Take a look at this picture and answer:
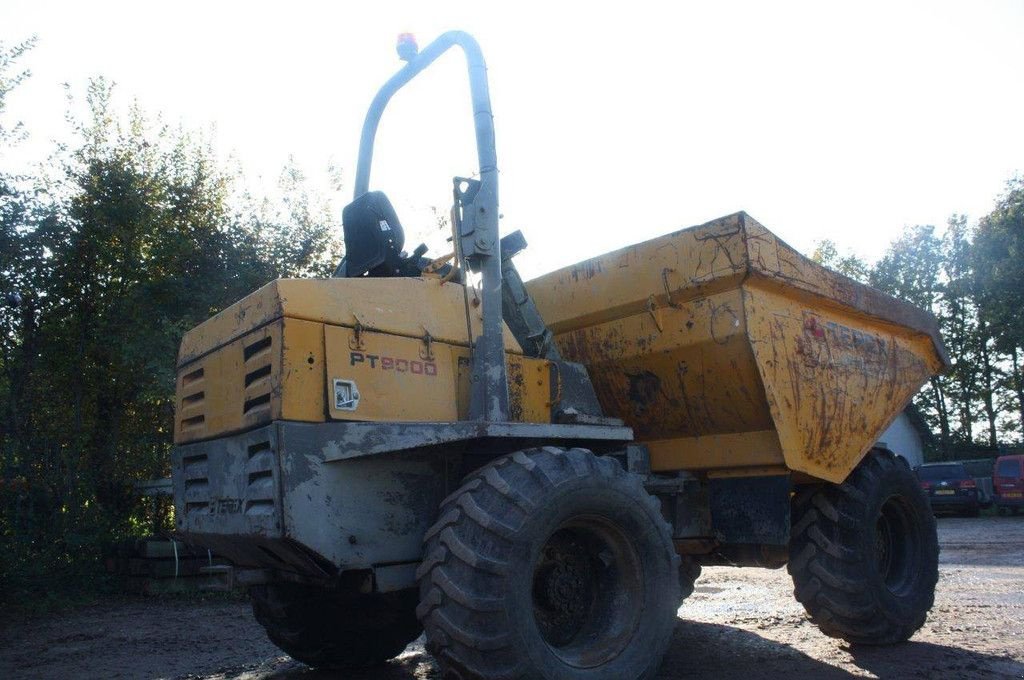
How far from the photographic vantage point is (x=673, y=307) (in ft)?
18.6

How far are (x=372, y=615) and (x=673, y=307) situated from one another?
2811 millimetres

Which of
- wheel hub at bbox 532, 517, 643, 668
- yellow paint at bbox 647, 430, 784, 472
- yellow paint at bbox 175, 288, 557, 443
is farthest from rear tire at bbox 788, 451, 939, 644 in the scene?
yellow paint at bbox 175, 288, 557, 443

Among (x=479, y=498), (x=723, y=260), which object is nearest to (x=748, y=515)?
(x=723, y=260)

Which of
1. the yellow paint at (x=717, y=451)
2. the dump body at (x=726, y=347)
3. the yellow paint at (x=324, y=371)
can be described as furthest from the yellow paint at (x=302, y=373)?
the yellow paint at (x=717, y=451)

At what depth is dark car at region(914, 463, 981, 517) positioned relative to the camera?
921 inches

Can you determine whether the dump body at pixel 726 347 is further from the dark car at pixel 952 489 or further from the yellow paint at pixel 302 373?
the dark car at pixel 952 489

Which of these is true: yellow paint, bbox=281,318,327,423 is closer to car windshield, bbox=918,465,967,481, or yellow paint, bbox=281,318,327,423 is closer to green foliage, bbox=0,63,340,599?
green foliage, bbox=0,63,340,599

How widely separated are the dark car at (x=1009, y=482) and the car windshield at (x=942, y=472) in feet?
2.65

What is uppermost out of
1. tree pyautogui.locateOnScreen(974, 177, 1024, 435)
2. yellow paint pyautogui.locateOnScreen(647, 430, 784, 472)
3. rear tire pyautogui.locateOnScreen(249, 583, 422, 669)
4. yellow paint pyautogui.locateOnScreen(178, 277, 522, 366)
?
tree pyautogui.locateOnScreen(974, 177, 1024, 435)

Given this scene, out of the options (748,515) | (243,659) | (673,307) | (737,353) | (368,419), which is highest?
(673,307)

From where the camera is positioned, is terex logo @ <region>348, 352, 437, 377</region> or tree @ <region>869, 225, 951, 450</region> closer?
terex logo @ <region>348, 352, 437, 377</region>

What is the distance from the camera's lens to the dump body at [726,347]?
5477 millimetres

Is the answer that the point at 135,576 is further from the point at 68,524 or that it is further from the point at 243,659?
the point at 243,659

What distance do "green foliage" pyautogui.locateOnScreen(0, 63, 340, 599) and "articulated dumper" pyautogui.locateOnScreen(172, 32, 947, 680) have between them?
6.64 meters
